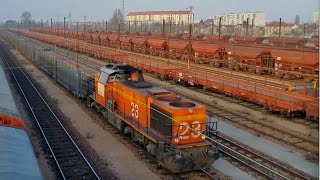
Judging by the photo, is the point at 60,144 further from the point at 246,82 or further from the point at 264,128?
the point at 246,82

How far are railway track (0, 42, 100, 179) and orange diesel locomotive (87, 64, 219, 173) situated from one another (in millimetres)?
2262

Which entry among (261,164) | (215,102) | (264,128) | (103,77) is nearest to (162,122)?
(261,164)

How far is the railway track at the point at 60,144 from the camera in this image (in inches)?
524

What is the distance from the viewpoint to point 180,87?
1241 inches

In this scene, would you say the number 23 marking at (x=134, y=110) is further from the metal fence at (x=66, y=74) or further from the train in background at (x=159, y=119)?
the metal fence at (x=66, y=74)

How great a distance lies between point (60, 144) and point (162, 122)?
5.65 m

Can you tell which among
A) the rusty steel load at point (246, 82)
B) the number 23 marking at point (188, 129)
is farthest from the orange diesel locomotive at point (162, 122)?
the rusty steel load at point (246, 82)

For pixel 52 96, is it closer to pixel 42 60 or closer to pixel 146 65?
pixel 146 65

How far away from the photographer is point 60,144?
16.5m

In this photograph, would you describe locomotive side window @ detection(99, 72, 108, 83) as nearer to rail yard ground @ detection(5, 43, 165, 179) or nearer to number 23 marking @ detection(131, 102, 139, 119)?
rail yard ground @ detection(5, 43, 165, 179)

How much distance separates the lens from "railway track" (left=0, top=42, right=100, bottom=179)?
13320mm

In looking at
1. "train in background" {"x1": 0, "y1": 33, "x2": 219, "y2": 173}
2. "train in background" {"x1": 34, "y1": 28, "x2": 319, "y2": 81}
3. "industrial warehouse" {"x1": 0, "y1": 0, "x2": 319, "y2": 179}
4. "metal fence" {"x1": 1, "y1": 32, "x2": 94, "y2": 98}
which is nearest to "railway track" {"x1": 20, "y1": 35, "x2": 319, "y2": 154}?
"industrial warehouse" {"x1": 0, "y1": 0, "x2": 319, "y2": 179}

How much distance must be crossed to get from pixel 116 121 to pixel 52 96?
12662mm

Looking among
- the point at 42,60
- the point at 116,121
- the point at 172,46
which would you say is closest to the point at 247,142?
the point at 116,121
